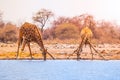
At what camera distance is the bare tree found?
6320 millimetres

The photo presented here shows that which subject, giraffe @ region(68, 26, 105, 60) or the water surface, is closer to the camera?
the water surface

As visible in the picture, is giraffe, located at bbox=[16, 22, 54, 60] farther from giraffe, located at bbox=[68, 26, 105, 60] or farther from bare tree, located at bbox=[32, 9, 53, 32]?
giraffe, located at bbox=[68, 26, 105, 60]

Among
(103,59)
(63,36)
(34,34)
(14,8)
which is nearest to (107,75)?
(103,59)

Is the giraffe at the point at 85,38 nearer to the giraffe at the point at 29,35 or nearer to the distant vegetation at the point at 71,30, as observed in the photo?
the distant vegetation at the point at 71,30

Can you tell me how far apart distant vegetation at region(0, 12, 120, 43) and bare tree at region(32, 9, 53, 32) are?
0.06 meters

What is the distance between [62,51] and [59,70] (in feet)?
1.27

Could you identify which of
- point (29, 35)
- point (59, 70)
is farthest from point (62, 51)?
point (29, 35)

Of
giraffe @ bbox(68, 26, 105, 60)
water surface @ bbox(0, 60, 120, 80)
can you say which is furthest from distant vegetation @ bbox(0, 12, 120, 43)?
water surface @ bbox(0, 60, 120, 80)

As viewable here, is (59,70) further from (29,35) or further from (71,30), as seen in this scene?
(29,35)

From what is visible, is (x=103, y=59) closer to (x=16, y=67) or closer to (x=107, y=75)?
(x=107, y=75)

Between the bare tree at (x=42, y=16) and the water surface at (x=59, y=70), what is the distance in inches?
26.6

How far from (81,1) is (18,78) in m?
1.65

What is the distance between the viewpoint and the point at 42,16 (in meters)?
6.36

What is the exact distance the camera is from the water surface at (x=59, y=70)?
5863 millimetres
